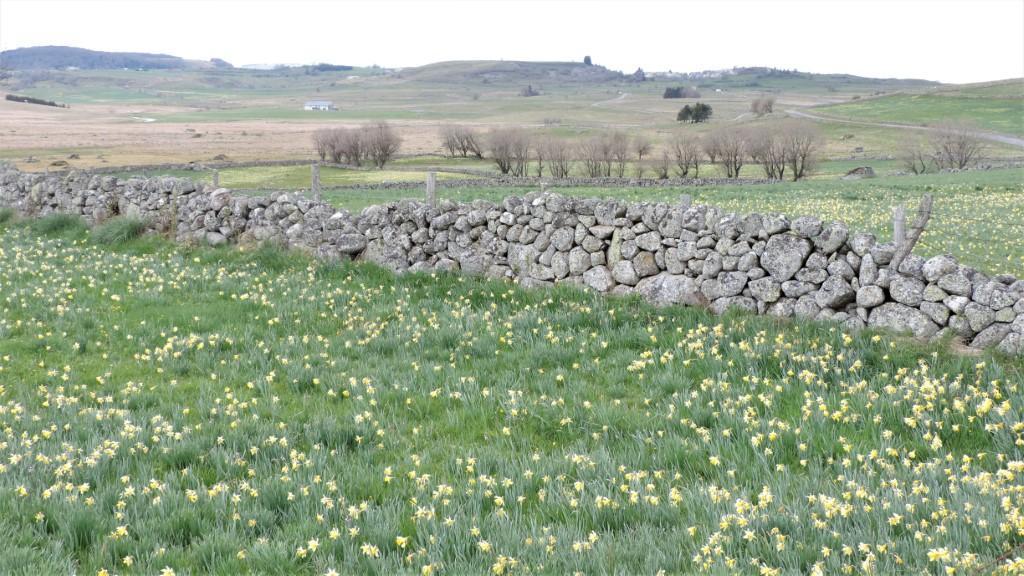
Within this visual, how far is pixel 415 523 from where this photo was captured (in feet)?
15.4

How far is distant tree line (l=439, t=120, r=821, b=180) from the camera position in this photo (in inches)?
2306

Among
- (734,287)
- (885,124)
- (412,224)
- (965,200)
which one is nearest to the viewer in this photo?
(734,287)

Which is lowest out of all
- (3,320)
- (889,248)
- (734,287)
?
(3,320)

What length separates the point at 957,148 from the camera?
6125cm

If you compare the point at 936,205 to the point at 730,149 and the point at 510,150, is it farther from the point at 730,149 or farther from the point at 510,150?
the point at 510,150

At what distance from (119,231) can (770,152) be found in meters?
50.6

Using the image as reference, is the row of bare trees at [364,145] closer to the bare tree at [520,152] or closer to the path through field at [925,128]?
the bare tree at [520,152]

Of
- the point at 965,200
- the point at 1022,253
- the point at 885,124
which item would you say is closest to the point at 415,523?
the point at 1022,253

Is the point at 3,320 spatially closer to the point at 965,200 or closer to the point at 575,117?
the point at 965,200

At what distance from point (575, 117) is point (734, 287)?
147 meters

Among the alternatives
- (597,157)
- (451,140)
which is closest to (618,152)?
(597,157)

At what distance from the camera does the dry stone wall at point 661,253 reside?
805 cm

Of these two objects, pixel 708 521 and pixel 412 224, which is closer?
pixel 708 521

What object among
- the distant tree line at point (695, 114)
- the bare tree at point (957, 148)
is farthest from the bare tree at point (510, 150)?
the distant tree line at point (695, 114)
